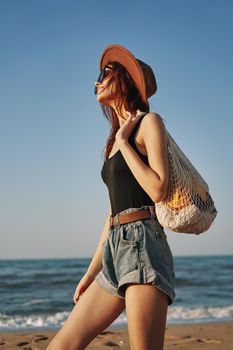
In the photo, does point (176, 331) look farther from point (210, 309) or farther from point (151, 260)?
point (210, 309)

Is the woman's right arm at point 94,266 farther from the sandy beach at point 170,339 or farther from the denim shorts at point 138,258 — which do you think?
the sandy beach at point 170,339

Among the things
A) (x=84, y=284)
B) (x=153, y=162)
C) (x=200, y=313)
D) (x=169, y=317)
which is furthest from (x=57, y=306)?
(x=153, y=162)

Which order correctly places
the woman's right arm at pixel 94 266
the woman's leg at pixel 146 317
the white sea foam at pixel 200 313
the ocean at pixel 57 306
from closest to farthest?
the woman's leg at pixel 146 317
the woman's right arm at pixel 94 266
the ocean at pixel 57 306
the white sea foam at pixel 200 313

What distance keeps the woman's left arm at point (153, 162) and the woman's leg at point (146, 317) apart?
0.46m

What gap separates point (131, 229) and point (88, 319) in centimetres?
57

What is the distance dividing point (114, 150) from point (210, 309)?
1051 centimetres

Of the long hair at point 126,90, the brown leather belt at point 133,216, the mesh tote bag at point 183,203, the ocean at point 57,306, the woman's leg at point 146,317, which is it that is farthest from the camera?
the ocean at point 57,306

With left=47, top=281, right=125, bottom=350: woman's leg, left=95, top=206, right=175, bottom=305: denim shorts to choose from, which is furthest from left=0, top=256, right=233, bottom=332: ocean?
left=95, top=206, right=175, bottom=305: denim shorts

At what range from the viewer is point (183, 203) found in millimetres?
2605

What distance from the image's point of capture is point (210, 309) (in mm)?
12648

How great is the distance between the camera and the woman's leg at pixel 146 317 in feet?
8.11

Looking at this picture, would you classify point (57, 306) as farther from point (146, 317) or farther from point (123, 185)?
point (146, 317)

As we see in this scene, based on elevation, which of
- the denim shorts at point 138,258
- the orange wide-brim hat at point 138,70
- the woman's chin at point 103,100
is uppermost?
the orange wide-brim hat at point 138,70

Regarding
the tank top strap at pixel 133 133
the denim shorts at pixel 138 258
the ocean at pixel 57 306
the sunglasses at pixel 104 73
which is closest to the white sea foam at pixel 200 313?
the ocean at pixel 57 306
